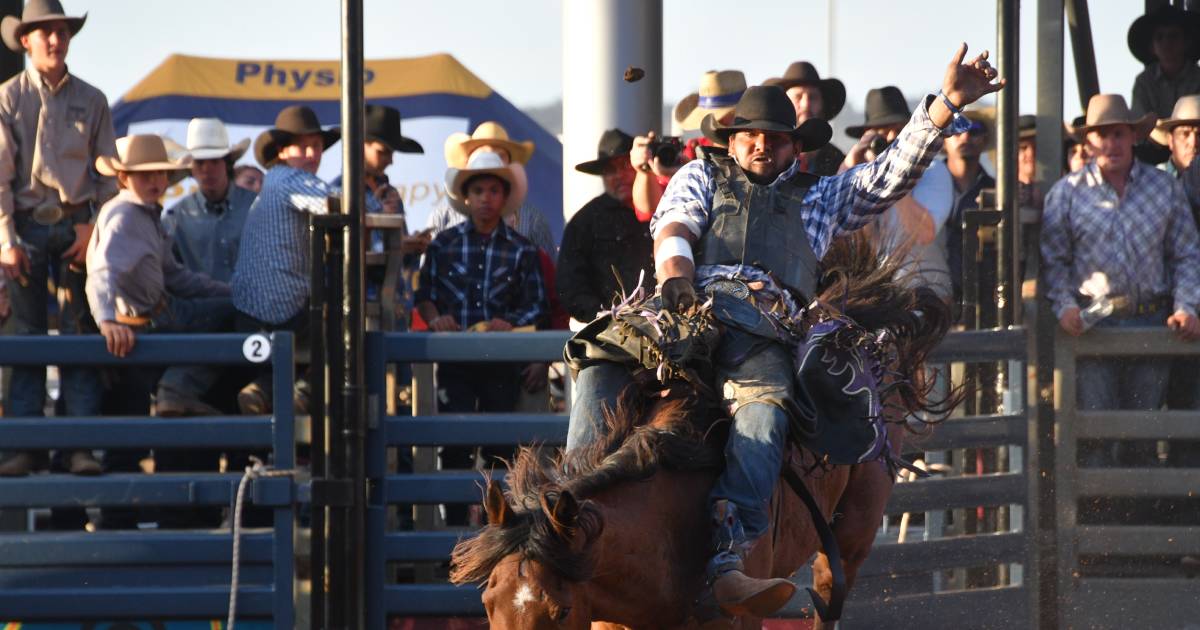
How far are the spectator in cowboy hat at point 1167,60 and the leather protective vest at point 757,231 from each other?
14.1ft

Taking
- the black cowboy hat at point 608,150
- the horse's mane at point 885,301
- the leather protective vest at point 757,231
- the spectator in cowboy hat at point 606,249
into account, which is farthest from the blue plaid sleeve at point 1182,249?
the leather protective vest at point 757,231

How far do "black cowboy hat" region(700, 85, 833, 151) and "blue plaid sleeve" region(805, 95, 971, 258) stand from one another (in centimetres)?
21

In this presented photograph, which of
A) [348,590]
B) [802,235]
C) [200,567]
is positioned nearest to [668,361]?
[802,235]

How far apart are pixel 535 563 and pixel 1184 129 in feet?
17.9

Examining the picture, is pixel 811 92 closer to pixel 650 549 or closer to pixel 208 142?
pixel 208 142

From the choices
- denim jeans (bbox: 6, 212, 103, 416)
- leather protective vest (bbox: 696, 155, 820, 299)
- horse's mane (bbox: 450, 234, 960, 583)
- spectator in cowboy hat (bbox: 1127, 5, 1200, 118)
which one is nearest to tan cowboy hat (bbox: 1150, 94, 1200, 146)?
spectator in cowboy hat (bbox: 1127, 5, 1200, 118)

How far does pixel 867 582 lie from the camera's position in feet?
23.5

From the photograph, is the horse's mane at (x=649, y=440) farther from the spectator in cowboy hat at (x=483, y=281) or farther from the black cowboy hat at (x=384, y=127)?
the black cowboy hat at (x=384, y=127)

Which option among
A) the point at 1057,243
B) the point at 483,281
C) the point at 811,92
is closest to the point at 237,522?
the point at 483,281

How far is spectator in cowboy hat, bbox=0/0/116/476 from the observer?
6770 millimetres

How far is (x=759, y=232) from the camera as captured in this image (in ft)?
17.9

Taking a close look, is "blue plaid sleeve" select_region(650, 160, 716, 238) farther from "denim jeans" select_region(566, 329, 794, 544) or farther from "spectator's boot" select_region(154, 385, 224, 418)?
"spectator's boot" select_region(154, 385, 224, 418)

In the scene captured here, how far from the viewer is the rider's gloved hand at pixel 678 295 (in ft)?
16.7

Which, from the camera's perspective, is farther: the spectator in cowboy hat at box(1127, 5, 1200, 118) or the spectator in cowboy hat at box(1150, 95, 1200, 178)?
the spectator in cowboy hat at box(1127, 5, 1200, 118)
